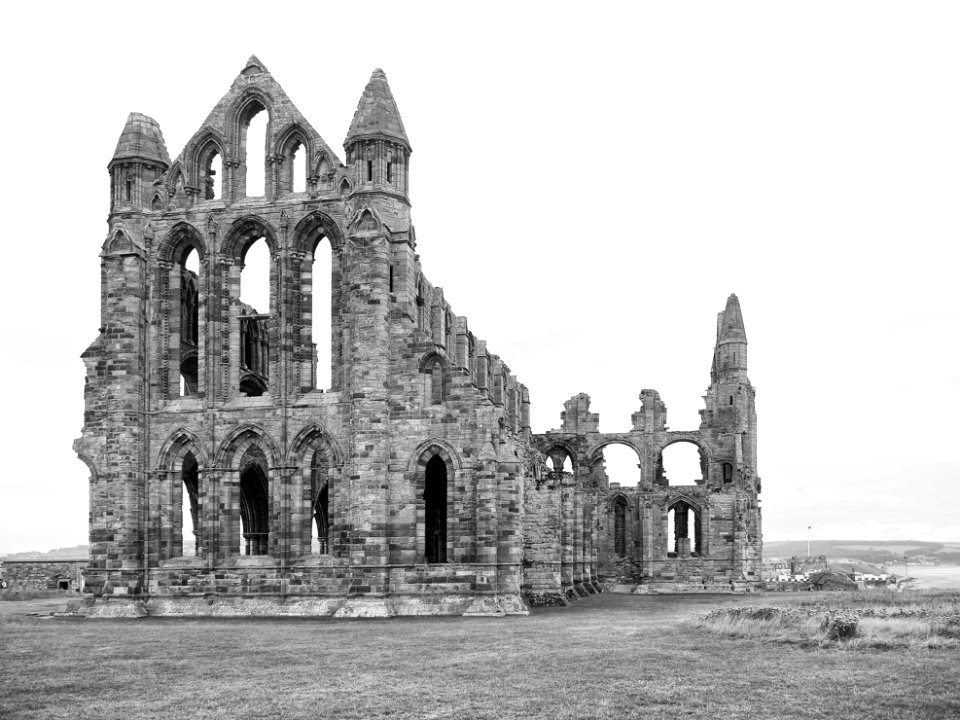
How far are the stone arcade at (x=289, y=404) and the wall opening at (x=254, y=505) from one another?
24.2 ft

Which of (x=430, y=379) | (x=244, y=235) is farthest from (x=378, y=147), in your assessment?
(x=430, y=379)

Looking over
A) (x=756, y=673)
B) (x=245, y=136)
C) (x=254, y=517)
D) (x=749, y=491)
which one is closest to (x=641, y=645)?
(x=756, y=673)

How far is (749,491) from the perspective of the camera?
5697 cm

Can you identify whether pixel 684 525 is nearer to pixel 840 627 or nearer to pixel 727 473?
pixel 727 473

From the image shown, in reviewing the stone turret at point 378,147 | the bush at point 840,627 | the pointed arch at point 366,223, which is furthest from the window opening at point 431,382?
the bush at point 840,627

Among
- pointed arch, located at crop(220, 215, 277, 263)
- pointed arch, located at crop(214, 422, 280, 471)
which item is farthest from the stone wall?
pointed arch, located at crop(220, 215, 277, 263)

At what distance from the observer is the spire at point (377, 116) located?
34062 mm

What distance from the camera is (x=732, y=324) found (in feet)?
191

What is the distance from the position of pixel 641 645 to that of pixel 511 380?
2775cm

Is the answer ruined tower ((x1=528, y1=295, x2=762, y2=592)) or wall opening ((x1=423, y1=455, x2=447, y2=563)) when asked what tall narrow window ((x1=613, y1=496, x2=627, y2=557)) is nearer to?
ruined tower ((x1=528, y1=295, x2=762, y2=592))

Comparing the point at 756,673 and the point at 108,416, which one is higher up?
the point at 108,416

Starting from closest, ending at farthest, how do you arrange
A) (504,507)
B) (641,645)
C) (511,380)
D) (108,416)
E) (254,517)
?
(641,645) → (504,507) → (108,416) → (254,517) → (511,380)

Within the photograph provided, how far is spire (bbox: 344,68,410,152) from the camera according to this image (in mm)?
34062

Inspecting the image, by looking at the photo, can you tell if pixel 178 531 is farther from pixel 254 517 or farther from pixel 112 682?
pixel 112 682
